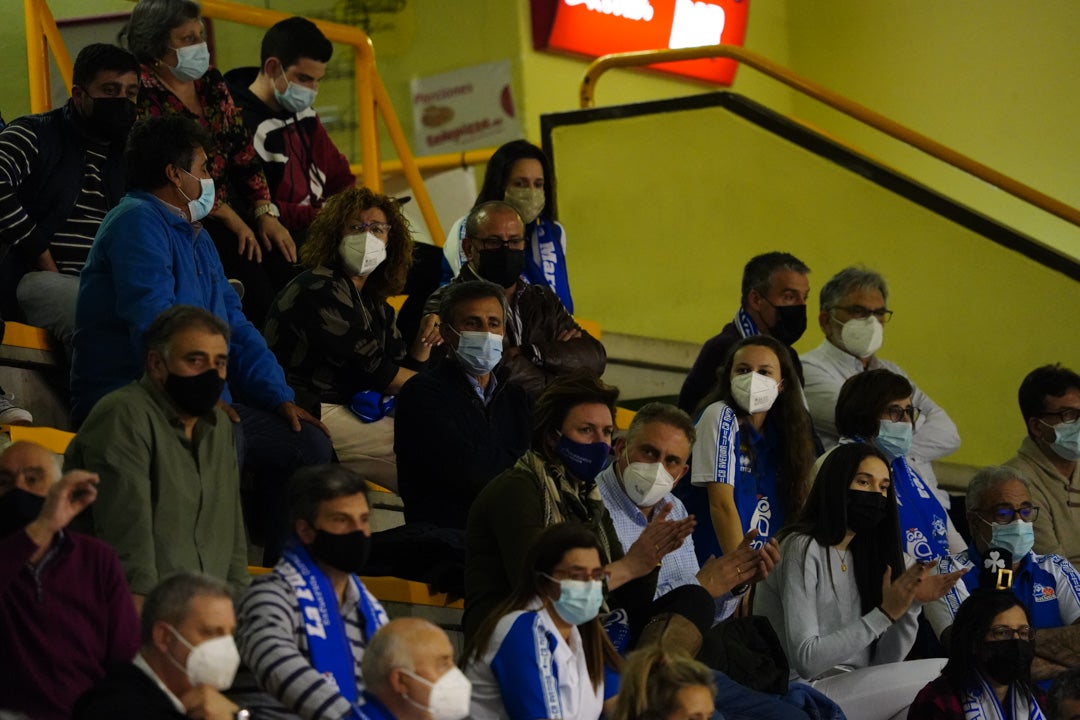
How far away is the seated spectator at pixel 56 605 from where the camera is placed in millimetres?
4242

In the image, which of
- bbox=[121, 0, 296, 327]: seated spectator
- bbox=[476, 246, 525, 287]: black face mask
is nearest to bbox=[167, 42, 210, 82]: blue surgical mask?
bbox=[121, 0, 296, 327]: seated spectator

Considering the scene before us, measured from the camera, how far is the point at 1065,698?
A: 19.0ft

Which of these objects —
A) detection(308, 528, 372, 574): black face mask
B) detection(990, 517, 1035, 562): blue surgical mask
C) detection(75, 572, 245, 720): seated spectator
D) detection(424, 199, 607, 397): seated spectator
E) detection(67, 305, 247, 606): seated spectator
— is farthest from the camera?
detection(424, 199, 607, 397): seated spectator

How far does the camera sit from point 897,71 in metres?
12.5

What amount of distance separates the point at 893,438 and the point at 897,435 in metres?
0.02

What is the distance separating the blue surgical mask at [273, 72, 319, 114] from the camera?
293 inches

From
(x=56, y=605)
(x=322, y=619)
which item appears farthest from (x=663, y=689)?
(x=56, y=605)

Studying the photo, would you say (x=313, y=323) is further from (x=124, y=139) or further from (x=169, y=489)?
(x=169, y=489)

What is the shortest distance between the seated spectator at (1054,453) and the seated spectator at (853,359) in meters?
0.32

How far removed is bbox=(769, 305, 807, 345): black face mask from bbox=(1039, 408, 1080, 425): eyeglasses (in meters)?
0.99

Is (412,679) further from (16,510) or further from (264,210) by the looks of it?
(264,210)

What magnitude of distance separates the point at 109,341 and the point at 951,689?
2600 mm

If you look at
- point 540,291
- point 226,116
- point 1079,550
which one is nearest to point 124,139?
point 226,116

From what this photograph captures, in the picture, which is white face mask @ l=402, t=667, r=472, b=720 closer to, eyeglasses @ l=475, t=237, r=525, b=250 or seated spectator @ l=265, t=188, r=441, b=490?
seated spectator @ l=265, t=188, r=441, b=490
